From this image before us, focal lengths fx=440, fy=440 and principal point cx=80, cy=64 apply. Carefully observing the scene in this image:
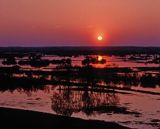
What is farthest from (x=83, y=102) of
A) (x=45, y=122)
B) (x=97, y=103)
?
(x=45, y=122)

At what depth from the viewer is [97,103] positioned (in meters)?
27.2

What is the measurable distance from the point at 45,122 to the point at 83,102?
20.7 ft

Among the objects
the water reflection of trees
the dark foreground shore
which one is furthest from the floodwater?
the dark foreground shore

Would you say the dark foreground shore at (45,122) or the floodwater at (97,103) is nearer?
the dark foreground shore at (45,122)

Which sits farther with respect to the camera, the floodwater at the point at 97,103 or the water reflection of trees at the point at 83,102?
the water reflection of trees at the point at 83,102

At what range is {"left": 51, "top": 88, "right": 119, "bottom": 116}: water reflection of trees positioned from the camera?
2373cm

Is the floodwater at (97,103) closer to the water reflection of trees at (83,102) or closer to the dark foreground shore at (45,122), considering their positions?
the water reflection of trees at (83,102)

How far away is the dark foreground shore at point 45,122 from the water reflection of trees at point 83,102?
4.00 feet

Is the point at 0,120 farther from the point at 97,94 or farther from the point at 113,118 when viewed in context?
the point at 97,94

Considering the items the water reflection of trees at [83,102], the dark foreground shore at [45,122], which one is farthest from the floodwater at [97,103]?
the dark foreground shore at [45,122]

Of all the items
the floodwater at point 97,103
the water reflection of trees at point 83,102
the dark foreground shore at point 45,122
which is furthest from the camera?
the water reflection of trees at point 83,102

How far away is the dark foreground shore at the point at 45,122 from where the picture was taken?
796 inches

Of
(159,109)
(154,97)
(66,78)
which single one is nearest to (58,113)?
(159,109)

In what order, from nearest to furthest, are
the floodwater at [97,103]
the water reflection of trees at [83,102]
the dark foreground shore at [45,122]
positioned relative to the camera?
the dark foreground shore at [45,122] < the floodwater at [97,103] < the water reflection of trees at [83,102]
